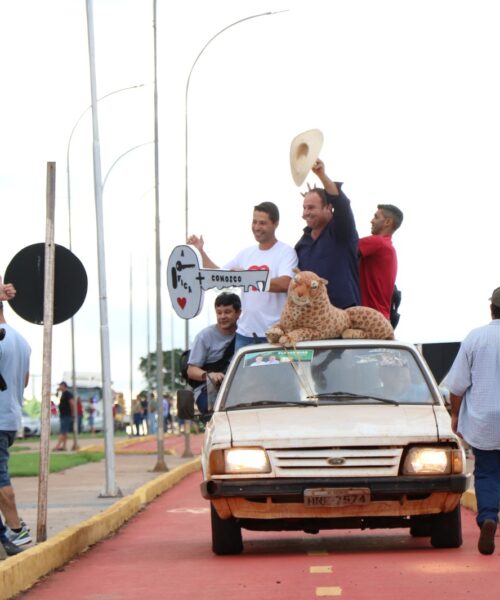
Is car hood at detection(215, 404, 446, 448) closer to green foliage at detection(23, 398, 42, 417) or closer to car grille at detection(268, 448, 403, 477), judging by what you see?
car grille at detection(268, 448, 403, 477)

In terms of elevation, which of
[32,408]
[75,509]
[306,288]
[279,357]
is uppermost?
[32,408]

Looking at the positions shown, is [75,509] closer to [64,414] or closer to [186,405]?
[186,405]

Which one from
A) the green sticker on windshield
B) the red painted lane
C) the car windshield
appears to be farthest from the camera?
the green sticker on windshield

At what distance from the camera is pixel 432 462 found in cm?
1141

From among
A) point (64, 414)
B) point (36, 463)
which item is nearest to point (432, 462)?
point (36, 463)

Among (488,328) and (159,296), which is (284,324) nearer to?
(488,328)

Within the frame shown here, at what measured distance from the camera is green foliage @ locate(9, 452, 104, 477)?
30734 millimetres

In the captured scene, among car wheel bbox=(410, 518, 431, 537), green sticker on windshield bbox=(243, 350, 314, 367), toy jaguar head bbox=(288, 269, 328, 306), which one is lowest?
car wheel bbox=(410, 518, 431, 537)

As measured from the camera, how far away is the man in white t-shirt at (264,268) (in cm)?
1320

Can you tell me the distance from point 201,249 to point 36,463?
22.5 meters

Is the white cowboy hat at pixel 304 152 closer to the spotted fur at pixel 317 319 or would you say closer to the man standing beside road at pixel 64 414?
the spotted fur at pixel 317 319

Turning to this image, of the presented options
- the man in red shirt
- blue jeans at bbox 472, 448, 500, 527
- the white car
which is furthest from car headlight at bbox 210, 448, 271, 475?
the man in red shirt

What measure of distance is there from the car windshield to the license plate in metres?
0.90

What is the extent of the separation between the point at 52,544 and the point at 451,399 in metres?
3.20
